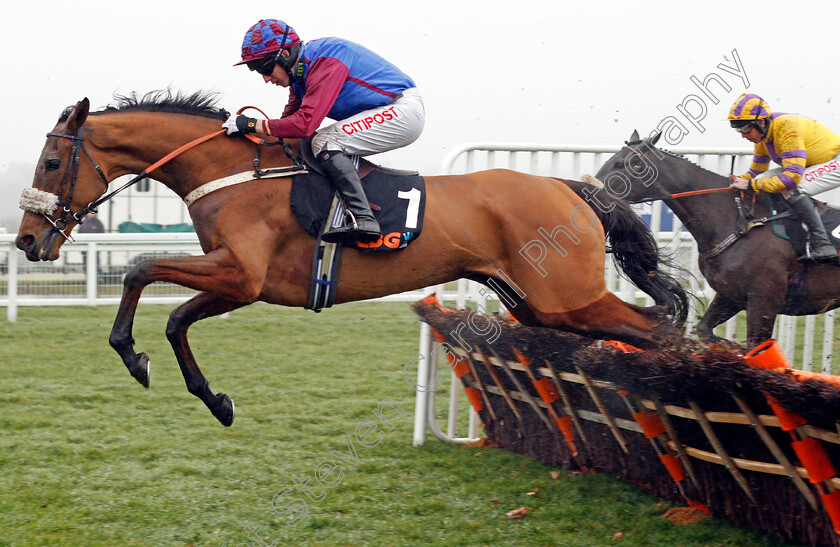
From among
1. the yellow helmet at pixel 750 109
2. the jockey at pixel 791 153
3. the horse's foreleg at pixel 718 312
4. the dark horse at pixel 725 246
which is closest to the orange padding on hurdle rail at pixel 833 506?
the dark horse at pixel 725 246

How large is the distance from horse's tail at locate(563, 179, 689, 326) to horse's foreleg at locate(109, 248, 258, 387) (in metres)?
1.69

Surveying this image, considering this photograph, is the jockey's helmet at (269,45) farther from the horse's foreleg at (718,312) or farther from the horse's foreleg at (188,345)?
the horse's foreleg at (718,312)

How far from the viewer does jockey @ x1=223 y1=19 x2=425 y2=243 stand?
3535 millimetres

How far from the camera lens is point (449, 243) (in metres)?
3.73

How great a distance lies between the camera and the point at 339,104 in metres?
3.71

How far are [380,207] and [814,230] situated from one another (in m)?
2.97

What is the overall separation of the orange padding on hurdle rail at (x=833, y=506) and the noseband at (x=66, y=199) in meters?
3.16

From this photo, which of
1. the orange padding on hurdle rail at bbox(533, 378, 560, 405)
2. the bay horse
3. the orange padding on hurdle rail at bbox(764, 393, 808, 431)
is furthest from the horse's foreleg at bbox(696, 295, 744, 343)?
the orange padding on hurdle rail at bbox(764, 393, 808, 431)

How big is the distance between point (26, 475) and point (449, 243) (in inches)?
101

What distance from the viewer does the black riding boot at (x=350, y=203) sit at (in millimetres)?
3521

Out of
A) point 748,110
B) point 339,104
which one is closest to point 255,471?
point 339,104

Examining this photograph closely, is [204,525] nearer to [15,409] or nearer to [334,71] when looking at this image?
[334,71]

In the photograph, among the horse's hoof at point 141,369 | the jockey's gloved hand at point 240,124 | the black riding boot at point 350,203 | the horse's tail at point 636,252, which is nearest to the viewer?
the horse's hoof at point 141,369

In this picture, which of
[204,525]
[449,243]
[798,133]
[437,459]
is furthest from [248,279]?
[798,133]
